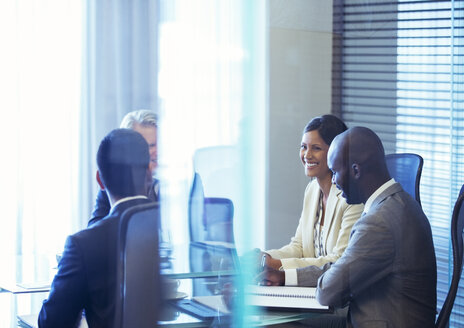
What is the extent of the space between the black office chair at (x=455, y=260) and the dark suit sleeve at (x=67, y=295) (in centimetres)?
86

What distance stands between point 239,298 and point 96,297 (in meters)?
0.32

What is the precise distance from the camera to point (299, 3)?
1528 millimetres

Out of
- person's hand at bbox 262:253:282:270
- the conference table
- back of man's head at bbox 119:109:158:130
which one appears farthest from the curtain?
person's hand at bbox 262:253:282:270

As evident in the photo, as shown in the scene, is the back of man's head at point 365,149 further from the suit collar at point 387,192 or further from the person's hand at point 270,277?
the person's hand at point 270,277

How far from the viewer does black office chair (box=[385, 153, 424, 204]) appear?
1774mm

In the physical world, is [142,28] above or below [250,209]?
above

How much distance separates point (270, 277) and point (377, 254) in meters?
0.27

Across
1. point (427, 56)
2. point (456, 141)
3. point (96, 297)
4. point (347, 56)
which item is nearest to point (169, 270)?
point (96, 297)

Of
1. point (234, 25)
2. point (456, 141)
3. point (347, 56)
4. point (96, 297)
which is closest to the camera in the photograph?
point (96, 297)

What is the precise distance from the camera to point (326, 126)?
1.55 meters

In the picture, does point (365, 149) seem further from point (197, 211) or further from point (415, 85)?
point (197, 211)

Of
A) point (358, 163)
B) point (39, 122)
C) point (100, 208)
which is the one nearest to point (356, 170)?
point (358, 163)

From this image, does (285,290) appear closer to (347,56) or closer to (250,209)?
(250,209)

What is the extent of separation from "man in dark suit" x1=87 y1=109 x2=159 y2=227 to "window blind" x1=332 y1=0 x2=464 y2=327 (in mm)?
443
